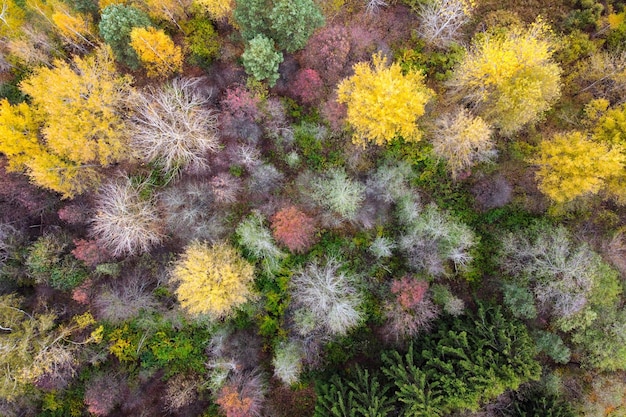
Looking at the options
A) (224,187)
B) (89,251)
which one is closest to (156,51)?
(224,187)

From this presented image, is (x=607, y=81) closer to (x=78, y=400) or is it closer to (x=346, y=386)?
(x=346, y=386)

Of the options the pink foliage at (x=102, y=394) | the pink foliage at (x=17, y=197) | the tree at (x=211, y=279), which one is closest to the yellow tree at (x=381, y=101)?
the tree at (x=211, y=279)

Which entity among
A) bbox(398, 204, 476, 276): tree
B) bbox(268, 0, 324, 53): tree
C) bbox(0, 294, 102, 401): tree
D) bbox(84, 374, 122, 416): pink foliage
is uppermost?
bbox(268, 0, 324, 53): tree

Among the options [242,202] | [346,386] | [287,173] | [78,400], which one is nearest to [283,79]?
[287,173]

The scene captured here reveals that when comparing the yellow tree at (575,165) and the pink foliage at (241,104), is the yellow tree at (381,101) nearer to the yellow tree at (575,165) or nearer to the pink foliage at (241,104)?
the pink foliage at (241,104)

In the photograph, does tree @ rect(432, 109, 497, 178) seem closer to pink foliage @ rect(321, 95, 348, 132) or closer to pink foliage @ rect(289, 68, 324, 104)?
pink foliage @ rect(321, 95, 348, 132)

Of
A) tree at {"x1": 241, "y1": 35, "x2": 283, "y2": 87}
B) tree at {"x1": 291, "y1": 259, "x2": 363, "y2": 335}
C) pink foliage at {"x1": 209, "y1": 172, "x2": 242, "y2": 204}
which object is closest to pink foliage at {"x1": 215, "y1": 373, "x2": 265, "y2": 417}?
tree at {"x1": 291, "y1": 259, "x2": 363, "y2": 335}
